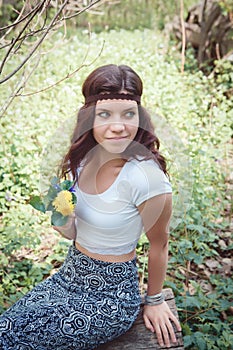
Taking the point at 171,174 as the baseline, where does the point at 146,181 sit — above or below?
above

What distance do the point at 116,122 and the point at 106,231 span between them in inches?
13.7

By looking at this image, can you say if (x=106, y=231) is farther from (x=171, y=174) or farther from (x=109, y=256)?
(x=171, y=174)

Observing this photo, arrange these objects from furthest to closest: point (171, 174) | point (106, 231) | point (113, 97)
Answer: point (171, 174)
point (106, 231)
point (113, 97)

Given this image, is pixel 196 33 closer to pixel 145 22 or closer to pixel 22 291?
pixel 145 22

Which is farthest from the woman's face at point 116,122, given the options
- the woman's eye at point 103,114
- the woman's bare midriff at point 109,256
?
the woman's bare midriff at point 109,256

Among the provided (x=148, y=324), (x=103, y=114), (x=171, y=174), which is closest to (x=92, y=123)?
(x=103, y=114)

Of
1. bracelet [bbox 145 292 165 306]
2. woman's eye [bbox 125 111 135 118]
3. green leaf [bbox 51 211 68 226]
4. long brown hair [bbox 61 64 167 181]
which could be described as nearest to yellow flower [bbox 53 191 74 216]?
green leaf [bbox 51 211 68 226]

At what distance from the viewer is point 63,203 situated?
1610mm

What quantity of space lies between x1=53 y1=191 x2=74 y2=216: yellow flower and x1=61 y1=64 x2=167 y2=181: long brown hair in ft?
0.55

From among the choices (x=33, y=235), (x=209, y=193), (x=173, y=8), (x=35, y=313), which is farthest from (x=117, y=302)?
(x=173, y=8)

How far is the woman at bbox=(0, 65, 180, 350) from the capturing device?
1586 millimetres

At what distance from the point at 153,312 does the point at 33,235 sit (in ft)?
4.49

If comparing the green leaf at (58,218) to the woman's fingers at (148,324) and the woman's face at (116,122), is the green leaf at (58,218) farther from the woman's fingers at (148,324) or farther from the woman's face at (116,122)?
the woman's fingers at (148,324)

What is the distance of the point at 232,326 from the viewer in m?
2.38
